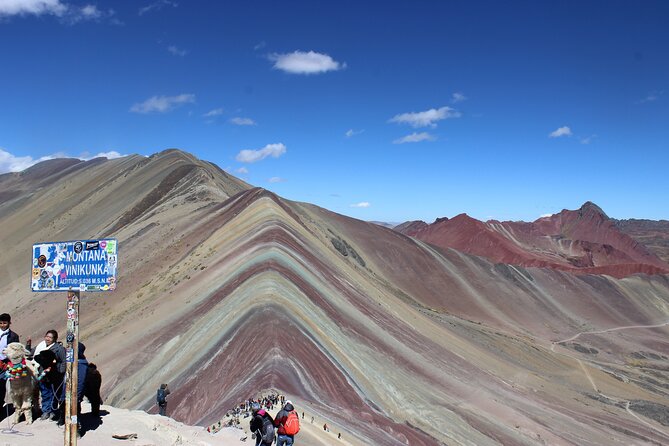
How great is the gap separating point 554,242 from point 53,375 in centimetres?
13065

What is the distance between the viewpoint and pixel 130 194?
206ft

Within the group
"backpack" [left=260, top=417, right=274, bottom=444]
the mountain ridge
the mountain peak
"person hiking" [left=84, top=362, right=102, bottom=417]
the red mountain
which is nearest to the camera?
"person hiking" [left=84, top=362, right=102, bottom=417]

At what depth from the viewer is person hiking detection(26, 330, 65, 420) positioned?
7.82 m

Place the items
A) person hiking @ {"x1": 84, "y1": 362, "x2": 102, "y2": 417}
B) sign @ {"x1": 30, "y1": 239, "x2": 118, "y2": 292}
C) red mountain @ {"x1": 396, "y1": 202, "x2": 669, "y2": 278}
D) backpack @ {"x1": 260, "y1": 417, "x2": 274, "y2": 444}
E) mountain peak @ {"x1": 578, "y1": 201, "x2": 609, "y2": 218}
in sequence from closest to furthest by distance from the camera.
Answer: sign @ {"x1": 30, "y1": 239, "x2": 118, "y2": 292}
person hiking @ {"x1": 84, "y1": 362, "x2": 102, "y2": 417}
backpack @ {"x1": 260, "y1": 417, "x2": 274, "y2": 444}
red mountain @ {"x1": 396, "y1": 202, "x2": 669, "y2": 278}
mountain peak @ {"x1": 578, "y1": 201, "x2": 609, "y2": 218}

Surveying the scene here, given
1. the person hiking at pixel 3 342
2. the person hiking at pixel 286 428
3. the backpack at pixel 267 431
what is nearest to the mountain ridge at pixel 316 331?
the person hiking at pixel 286 428

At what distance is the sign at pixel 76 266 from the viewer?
6617mm

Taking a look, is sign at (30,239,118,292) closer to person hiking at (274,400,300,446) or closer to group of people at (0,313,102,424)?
group of people at (0,313,102,424)

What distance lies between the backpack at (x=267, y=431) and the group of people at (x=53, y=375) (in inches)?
102

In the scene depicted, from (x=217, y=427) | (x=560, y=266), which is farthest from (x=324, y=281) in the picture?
(x=560, y=266)

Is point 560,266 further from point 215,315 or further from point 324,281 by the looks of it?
point 215,315

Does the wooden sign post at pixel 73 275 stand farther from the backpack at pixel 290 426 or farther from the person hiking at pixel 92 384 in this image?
the backpack at pixel 290 426

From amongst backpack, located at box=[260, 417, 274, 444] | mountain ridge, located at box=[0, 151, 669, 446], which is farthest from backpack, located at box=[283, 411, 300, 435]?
mountain ridge, located at box=[0, 151, 669, 446]

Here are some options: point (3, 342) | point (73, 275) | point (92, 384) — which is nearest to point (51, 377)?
point (92, 384)

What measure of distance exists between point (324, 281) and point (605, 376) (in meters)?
29.6
